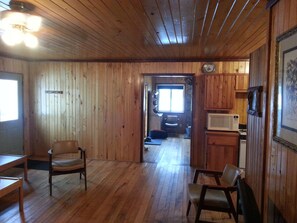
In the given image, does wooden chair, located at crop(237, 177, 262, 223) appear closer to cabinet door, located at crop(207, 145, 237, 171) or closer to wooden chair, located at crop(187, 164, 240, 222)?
wooden chair, located at crop(187, 164, 240, 222)

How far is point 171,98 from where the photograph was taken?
9570 millimetres

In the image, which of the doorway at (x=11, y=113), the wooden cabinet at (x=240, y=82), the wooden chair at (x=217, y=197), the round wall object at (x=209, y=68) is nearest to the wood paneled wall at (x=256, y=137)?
the wooden chair at (x=217, y=197)

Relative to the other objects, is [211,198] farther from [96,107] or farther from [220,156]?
[96,107]

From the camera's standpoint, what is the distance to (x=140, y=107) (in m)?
5.40

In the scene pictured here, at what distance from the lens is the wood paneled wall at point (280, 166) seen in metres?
1.50

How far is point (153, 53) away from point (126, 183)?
2470mm

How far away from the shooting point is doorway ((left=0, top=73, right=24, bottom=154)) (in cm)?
495

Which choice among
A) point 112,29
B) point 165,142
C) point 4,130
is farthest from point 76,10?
point 165,142

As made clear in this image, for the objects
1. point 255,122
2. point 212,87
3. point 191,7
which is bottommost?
point 255,122

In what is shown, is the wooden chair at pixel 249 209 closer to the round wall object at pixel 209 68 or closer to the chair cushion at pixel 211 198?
the chair cushion at pixel 211 198

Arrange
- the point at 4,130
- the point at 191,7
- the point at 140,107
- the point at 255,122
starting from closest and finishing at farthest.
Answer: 1. the point at 191,7
2. the point at 255,122
3. the point at 4,130
4. the point at 140,107

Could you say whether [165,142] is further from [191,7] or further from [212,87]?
[191,7]

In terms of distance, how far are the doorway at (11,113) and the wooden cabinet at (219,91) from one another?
4.17 metres

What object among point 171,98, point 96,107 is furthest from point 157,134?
Result: point 96,107
